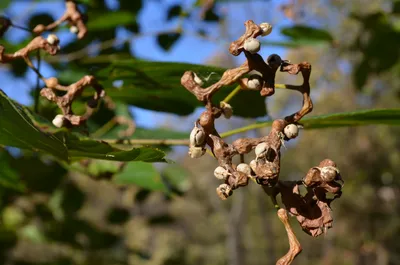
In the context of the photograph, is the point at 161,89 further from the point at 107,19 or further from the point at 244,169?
the point at 107,19

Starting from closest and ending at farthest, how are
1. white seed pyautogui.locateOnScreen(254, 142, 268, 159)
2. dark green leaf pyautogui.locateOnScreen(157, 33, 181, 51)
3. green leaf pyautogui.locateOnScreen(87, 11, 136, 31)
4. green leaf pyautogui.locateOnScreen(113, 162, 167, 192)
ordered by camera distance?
white seed pyautogui.locateOnScreen(254, 142, 268, 159) < green leaf pyautogui.locateOnScreen(113, 162, 167, 192) < green leaf pyautogui.locateOnScreen(87, 11, 136, 31) < dark green leaf pyautogui.locateOnScreen(157, 33, 181, 51)

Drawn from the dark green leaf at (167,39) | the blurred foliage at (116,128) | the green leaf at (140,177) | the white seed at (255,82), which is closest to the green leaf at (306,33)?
the blurred foliage at (116,128)

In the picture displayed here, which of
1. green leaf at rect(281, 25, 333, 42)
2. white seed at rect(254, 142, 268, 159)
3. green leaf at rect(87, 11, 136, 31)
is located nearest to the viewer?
white seed at rect(254, 142, 268, 159)

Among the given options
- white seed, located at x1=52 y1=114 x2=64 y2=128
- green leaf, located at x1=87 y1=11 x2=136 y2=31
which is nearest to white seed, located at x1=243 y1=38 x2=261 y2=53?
white seed, located at x1=52 y1=114 x2=64 y2=128

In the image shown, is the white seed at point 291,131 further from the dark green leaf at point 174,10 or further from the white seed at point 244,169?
the dark green leaf at point 174,10

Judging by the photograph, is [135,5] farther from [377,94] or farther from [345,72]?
[345,72]

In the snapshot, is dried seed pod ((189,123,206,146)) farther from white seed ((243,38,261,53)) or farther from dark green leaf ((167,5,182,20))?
dark green leaf ((167,5,182,20))
